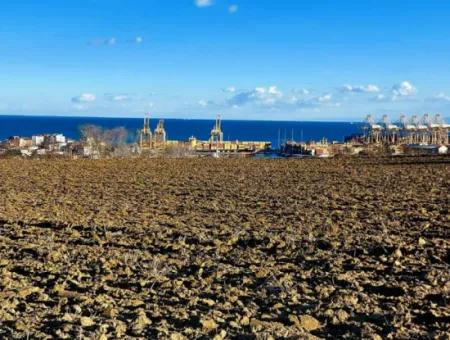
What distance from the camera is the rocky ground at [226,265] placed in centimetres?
595

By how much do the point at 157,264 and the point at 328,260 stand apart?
236 cm

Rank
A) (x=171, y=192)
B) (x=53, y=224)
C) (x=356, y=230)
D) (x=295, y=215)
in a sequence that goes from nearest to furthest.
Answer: (x=356, y=230) → (x=53, y=224) → (x=295, y=215) → (x=171, y=192)

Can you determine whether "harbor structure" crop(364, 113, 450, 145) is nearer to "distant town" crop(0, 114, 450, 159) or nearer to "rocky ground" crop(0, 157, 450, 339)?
"distant town" crop(0, 114, 450, 159)

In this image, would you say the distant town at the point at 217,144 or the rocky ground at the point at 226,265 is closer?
the rocky ground at the point at 226,265

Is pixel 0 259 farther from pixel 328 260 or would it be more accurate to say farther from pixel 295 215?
pixel 295 215

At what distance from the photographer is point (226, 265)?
837 cm

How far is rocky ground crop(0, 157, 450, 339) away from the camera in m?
5.95

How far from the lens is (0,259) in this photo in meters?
8.66

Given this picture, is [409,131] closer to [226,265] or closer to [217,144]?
[217,144]

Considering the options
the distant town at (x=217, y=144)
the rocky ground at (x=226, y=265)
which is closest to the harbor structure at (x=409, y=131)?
the distant town at (x=217, y=144)

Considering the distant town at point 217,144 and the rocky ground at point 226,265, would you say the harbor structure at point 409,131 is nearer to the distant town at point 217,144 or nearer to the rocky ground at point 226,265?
the distant town at point 217,144

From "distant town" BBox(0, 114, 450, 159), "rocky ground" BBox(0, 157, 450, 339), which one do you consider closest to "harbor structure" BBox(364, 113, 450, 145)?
"distant town" BBox(0, 114, 450, 159)

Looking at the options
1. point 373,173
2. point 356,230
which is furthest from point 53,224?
point 373,173

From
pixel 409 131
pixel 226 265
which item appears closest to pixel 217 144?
pixel 409 131
